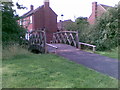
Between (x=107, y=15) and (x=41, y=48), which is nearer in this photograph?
(x=41, y=48)

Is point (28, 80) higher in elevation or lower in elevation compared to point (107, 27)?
lower

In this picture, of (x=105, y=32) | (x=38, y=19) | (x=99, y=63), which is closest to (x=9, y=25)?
(x=105, y=32)

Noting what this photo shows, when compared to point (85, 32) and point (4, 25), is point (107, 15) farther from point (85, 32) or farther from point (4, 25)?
point (4, 25)

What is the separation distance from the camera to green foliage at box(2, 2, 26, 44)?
40.3 ft

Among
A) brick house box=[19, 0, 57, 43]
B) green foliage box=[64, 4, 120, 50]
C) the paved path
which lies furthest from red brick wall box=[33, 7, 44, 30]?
the paved path

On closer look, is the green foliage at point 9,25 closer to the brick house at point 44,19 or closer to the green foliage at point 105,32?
the green foliage at point 105,32

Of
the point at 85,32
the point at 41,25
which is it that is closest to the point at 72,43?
the point at 85,32

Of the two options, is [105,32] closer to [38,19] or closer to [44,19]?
[44,19]

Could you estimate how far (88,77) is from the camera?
453 centimetres

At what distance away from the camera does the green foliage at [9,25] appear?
1228cm

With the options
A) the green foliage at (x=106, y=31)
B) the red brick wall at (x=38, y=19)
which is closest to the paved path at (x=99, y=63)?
the green foliage at (x=106, y=31)

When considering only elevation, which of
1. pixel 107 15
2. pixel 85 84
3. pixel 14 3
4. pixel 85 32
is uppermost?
pixel 14 3

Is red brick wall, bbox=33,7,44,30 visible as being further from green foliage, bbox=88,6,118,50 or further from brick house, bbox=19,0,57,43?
green foliage, bbox=88,6,118,50

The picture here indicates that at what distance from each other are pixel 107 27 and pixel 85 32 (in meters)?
3.00
